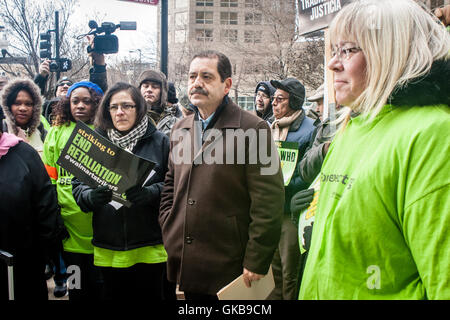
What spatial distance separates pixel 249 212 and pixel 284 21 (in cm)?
1422

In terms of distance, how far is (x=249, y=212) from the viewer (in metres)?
2.48

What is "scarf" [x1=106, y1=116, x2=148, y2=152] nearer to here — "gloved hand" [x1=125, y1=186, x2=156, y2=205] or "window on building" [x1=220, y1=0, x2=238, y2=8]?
"gloved hand" [x1=125, y1=186, x2=156, y2=205]

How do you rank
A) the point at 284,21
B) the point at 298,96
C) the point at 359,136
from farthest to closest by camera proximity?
1. the point at 284,21
2. the point at 298,96
3. the point at 359,136

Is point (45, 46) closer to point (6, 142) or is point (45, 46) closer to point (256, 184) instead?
point (6, 142)

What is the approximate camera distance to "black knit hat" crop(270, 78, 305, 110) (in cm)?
397

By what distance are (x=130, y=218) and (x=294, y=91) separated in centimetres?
207

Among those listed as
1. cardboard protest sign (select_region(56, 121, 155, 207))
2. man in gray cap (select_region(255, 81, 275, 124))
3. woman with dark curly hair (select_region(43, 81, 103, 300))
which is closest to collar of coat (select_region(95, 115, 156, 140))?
cardboard protest sign (select_region(56, 121, 155, 207))

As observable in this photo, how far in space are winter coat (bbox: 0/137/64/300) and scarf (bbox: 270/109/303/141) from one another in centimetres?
212

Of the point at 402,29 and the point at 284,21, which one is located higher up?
the point at 284,21

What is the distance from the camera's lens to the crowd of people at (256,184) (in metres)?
1.17

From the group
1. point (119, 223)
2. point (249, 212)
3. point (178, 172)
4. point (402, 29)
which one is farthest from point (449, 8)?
point (119, 223)

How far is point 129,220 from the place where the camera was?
2.97 metres

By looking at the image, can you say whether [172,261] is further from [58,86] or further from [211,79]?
[58,86]

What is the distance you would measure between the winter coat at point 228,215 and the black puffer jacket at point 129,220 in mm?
600
